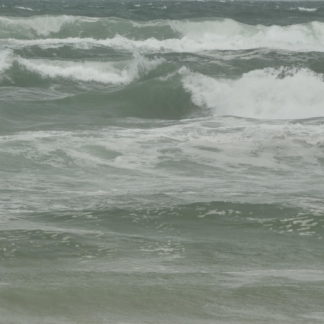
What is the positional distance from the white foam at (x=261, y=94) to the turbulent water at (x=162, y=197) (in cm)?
5

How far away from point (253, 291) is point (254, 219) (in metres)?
2.34

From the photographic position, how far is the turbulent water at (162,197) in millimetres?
6102

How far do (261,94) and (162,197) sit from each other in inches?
408

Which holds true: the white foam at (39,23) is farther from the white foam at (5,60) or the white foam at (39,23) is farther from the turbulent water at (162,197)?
the turbulent water at (162,197)

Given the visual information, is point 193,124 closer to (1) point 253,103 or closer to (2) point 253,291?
(1) point 253,103

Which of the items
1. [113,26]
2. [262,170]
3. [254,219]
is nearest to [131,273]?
[254,219]

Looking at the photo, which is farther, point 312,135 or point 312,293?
point 312,135

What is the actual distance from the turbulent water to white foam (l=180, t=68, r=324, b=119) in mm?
49

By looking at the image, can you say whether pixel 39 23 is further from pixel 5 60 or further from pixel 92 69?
pixel 5 60

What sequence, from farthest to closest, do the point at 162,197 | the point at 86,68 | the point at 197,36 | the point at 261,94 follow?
the point at 197,36 → the point at 86,68 → the point at 261,94 → the point at 162,197

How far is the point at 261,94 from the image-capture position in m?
19.3

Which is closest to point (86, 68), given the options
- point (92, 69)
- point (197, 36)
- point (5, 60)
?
point (92, 69)

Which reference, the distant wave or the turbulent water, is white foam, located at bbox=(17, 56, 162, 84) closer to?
the turbulent water

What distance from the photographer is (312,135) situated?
45.3ft
